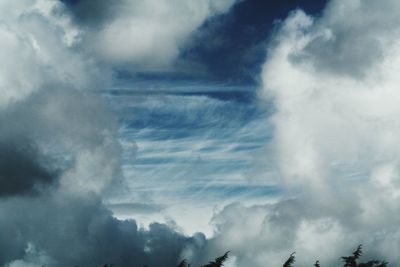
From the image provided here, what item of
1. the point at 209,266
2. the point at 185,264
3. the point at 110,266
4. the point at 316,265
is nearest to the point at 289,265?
the point at 316,265

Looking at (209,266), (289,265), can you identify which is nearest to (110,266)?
(209,266)

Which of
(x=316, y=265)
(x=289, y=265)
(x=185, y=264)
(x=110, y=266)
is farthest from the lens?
(x=110, y=266)

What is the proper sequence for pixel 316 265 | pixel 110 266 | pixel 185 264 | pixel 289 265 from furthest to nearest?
pixel 110 266
pixel 185 264
pixel 289 265
pixel 316 265

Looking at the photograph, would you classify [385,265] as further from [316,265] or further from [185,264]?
[185,264]

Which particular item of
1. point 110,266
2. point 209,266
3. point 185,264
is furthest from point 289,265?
point 110,266

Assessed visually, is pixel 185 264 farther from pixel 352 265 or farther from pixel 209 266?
pixel 352 265

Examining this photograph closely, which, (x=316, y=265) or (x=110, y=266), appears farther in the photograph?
(x=110, y=266)

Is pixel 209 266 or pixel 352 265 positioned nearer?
pixel 352 265

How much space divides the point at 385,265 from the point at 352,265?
11.3ft

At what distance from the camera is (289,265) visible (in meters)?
51.3

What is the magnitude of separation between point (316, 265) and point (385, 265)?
26.9ft

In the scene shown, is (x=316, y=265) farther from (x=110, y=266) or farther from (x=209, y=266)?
(x=110, y=266)

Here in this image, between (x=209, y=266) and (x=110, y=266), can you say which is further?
(x=110, y=266)

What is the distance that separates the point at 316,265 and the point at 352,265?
5039 mm
